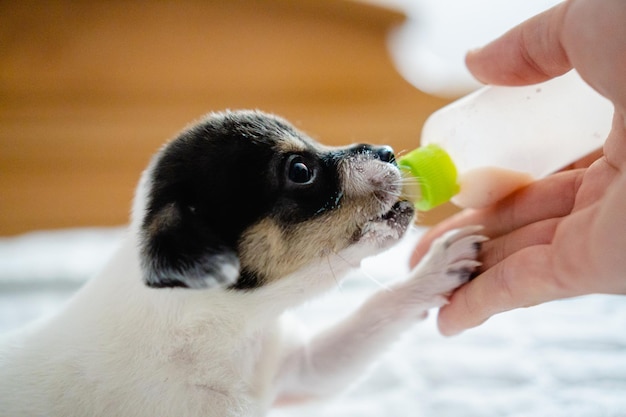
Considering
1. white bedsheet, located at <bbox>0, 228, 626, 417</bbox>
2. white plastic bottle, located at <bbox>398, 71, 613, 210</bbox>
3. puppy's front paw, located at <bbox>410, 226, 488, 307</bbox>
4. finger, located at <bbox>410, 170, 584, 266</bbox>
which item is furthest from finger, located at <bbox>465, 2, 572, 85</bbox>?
white bedsheet, located at <bbox>0, 228, 626, 417</bbox>

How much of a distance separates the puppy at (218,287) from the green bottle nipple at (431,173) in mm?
73

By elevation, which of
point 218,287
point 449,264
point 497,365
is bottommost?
point 497,365

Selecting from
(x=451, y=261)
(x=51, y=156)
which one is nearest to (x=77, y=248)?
(x=51, y=156)

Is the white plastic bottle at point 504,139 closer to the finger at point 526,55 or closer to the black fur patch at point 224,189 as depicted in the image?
the finger at point 526,55

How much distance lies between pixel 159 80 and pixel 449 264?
3083 mm

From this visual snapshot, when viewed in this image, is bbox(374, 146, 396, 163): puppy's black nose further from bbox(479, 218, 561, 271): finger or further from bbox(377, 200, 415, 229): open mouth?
bbox(479, 218, 561, 271): finger

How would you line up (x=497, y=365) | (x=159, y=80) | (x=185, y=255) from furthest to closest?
1. (x=159, y=80)
2. (x=497, y=365)
3. (x=185, y=255)

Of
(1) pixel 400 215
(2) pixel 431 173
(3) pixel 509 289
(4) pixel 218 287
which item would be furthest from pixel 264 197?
(3) pixel 509 289

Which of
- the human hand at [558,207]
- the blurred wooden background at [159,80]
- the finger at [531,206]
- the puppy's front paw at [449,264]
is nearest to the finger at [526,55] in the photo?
the human hand at [558,207]

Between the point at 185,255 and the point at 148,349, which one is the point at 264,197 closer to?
the point at 185,255

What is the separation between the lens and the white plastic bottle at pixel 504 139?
66.1 inches

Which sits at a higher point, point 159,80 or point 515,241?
point 159,80

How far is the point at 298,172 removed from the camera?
58.4 inches

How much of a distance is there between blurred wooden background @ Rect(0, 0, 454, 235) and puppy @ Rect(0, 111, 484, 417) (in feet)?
6.68
